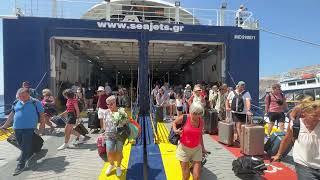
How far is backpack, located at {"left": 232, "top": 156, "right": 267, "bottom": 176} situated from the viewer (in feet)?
16.5

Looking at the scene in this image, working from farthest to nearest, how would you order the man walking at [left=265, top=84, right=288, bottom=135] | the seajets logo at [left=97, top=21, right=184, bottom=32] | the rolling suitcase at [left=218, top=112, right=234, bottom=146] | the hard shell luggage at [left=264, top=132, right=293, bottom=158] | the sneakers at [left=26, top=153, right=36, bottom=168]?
the seajets logo at [left=97, top=21, right=184, bottom=32]
the man walking at [left=265, top=84, right=288, bottom=135]
the rolling suitcase at [left=218, top=112, right=234, bottom=146]
the hard shell luggage at [left=264, top=132, right=293, bottom=158]
the sneakers at [left=26, top=153, right=36, bottom=168]

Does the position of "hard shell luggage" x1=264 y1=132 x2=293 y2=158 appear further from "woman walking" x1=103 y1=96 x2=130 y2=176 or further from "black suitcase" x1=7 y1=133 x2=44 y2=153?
"black suitcase" x1=7 y1=133 x2=44 y2=153

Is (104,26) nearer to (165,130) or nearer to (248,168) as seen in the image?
(165,130)

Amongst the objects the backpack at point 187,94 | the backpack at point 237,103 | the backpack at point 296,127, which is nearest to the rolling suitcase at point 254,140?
the backpack at point 237,103

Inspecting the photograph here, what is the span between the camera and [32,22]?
1205cm

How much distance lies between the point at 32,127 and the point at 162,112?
242 inches

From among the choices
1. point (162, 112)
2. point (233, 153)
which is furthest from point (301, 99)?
point (162, 112)

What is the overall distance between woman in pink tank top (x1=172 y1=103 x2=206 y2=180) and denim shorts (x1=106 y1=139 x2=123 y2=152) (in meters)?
1.22

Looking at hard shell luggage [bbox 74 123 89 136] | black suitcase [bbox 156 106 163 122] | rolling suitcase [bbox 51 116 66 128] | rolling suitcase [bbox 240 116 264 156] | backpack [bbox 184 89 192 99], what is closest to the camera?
rolling suitcase [bbox 240 116 264 156]

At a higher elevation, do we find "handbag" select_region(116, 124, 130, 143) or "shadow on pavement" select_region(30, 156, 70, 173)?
"handbag" select_region(116, 124, 130, 143)

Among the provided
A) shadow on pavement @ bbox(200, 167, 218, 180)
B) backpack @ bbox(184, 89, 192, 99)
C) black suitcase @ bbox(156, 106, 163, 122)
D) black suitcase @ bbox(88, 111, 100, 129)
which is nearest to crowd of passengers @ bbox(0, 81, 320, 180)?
shadow on pavement @ bbox(200, 167, 218, 180)

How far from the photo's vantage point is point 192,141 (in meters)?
4.37

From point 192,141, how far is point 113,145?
4.86 ft

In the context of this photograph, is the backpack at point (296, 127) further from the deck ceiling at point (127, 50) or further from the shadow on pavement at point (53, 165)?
the deck ceiling at point (127, 50)
